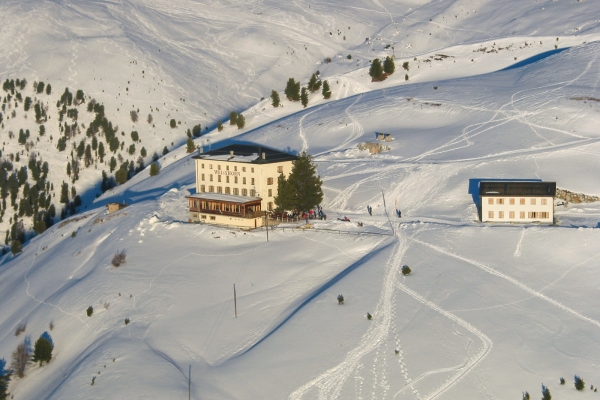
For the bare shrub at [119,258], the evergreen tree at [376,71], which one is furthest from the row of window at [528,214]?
the evergreen tree at [376,71]

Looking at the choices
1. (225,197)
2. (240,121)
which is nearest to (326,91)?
(240,121)

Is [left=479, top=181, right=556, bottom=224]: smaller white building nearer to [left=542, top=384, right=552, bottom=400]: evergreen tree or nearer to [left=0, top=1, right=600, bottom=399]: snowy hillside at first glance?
[left=0, top=1, right=600, bottom=399]: snowy hillside

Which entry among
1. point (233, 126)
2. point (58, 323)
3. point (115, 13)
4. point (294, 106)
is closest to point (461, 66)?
point (294, 106)

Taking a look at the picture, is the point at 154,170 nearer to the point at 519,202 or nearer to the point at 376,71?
the point at 376,71

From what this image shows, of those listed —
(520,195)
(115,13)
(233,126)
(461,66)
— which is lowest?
(520,195)

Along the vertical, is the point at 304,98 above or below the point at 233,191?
above

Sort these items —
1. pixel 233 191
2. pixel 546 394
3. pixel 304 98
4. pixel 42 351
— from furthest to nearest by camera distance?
1. pixel 304 98
2. pixel 233 191
3. pixel 42 351
4. pixel 546 394

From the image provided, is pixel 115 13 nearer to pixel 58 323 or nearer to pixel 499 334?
pixel 58 323
